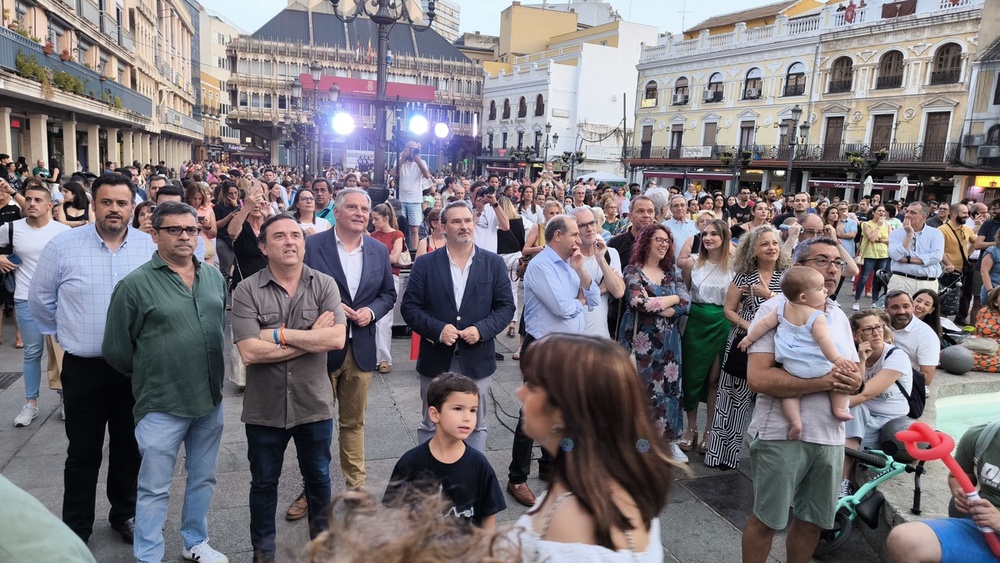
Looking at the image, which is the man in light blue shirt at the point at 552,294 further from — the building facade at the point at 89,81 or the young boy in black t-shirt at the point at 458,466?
the building facade at the point at 89,81

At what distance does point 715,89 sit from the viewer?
121 ft

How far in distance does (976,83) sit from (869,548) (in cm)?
3103

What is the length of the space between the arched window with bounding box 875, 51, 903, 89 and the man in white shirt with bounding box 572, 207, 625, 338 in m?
31.7

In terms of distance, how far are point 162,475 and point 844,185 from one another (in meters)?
32.9

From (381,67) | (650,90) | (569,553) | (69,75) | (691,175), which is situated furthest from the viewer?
(650,90)

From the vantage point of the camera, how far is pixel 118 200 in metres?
3.46

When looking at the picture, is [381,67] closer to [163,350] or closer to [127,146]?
[163,350]

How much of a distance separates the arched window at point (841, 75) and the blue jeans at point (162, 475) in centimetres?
3521

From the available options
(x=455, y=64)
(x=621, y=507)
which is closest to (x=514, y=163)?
(x=455, y=64)

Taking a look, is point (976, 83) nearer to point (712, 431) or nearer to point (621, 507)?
point (712, 431)

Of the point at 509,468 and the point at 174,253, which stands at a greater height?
the point at 174,253

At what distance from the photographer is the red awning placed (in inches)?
2334

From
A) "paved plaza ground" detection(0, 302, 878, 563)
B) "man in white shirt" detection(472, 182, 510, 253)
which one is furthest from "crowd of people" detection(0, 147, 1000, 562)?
"man in white shirt" detection(472, 182, 510, 253)

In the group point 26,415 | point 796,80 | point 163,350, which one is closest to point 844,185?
point 796,80
